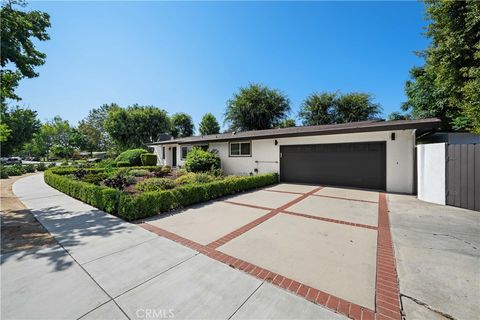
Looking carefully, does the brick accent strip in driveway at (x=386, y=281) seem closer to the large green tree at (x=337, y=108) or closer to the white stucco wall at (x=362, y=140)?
the white stucco wall at (x=362, y=140)

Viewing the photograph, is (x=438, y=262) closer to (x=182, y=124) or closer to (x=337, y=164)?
(x=337, y=164)

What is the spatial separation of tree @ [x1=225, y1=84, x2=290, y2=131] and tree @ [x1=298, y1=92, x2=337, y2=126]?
11.2 feet

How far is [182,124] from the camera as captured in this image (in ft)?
127

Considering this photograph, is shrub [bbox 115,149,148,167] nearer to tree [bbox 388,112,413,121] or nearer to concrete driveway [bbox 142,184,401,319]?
concrete driveway [bbox 142,184,401,319]

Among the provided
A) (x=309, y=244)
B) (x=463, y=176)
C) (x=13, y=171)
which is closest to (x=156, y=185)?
(x=309, y=244)

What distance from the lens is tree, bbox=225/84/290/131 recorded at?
29.4 m

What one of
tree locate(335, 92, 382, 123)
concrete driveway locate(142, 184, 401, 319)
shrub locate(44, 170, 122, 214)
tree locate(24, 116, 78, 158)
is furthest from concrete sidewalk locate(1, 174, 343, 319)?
tree locate(24, 116, 78, 158)

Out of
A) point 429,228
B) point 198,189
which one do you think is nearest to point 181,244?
point 198,189

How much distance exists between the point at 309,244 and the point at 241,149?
10220 millimetres

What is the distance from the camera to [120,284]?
8.67ft

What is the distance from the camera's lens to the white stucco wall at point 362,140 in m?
8.43

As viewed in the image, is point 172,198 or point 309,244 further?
point 172,198

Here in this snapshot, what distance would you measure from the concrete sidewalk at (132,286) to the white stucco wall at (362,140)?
8.75 meters

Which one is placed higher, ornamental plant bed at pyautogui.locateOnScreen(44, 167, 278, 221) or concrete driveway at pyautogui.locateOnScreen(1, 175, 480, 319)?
ornamental plant bed at pyautogui.locateOnScreen(44, 167, 278, 221)
